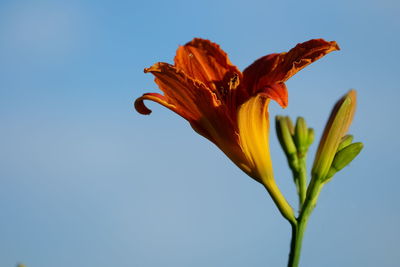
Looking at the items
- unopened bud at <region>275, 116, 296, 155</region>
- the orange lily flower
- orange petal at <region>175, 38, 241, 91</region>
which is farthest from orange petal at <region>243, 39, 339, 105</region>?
unopened bud at <region>275, 116, 296, 155</region>

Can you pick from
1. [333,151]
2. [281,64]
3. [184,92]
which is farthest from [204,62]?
[333,151]

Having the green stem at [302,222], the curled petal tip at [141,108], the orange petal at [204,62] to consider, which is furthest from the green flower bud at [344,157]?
the curled petal tip at [141,108]

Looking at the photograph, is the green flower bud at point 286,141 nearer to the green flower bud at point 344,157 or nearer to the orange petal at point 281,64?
the green flower bud at point 344,157

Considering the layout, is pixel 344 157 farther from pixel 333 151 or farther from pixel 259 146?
A: pixel 259 146

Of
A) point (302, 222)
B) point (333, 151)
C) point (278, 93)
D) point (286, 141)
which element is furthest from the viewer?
point (286, 141)

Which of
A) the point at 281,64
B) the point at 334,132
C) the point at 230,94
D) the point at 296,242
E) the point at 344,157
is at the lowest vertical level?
the point at 296,242

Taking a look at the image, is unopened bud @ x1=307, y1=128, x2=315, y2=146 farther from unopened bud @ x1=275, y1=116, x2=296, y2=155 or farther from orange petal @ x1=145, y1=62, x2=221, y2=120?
orange petal @ x1=145, y1=62, x2=221, y2=120

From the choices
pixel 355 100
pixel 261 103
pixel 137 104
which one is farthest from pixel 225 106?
pixel 355 100
